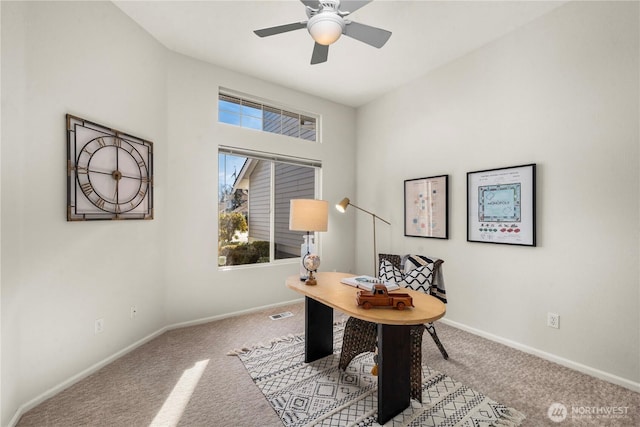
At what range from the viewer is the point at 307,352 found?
2.29m

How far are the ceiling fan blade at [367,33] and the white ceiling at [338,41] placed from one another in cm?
61

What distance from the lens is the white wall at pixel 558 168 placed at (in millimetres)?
2039

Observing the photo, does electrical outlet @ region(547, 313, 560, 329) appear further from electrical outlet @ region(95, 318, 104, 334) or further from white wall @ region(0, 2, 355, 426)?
electrical outlet @ region(95, 318, 104, 334)

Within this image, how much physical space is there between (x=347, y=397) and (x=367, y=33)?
2.42 metres

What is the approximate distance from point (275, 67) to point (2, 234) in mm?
2783

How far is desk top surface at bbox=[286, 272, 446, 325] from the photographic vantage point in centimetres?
147

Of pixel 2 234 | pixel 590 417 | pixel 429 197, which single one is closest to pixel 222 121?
pixel 2 234

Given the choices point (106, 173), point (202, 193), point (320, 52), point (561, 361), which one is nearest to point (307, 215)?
point (320, 52)

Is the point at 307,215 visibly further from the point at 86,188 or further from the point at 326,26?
the point at 86,188

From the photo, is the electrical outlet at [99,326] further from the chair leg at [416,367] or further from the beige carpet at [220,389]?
the chair leg at [416,367]

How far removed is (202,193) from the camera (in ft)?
10.4

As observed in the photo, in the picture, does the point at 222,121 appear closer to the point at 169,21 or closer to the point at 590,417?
the point at 169,21

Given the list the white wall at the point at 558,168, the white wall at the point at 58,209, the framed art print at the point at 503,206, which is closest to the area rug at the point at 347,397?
the white wall at the point at 558,168

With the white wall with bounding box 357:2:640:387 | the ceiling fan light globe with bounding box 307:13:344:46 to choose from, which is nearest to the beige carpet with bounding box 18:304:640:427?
the white wall with bounding box 357:2:640:387
